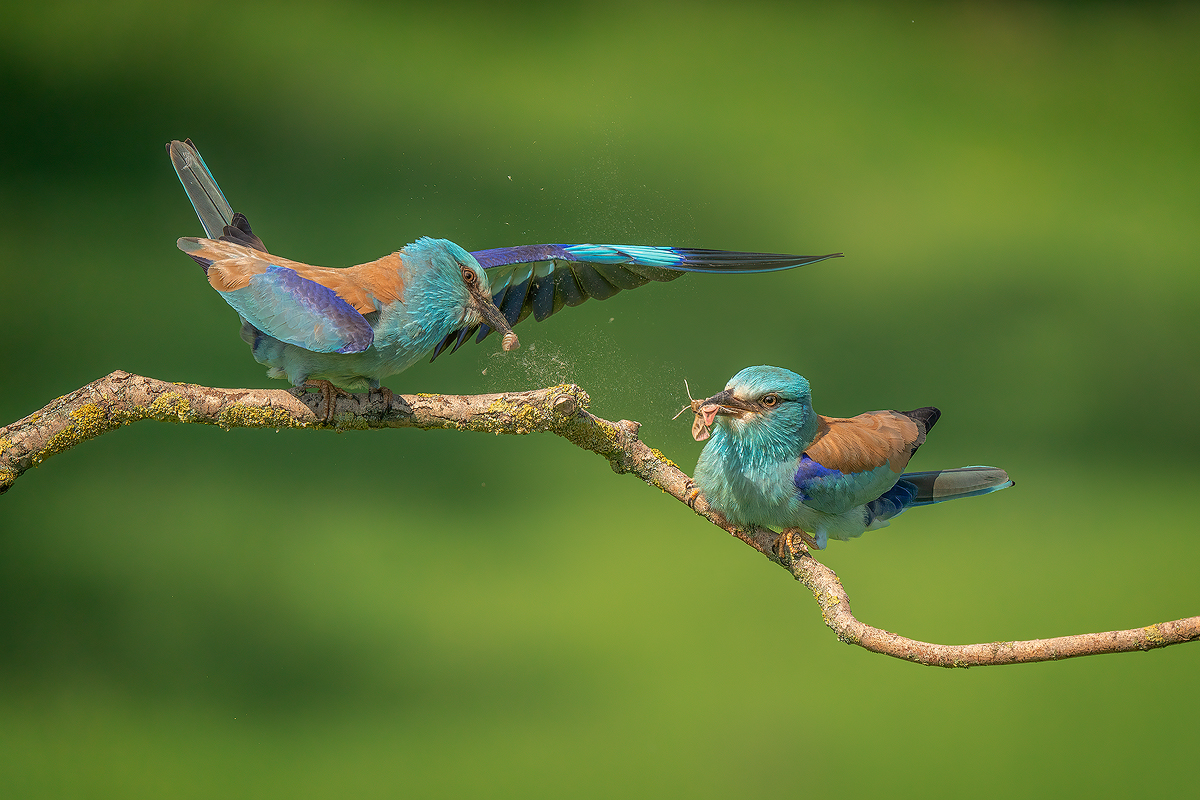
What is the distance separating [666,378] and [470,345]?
651 millimetres

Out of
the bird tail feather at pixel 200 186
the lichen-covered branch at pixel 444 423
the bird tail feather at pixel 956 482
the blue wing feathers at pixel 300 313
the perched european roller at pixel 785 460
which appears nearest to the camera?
the lichen-covered branch at pixel 444 423

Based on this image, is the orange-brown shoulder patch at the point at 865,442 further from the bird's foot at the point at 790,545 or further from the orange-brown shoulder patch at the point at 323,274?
the orange-brown shoulder patch at the point at 323,274

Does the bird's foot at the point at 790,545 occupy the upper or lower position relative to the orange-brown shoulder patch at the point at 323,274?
lower

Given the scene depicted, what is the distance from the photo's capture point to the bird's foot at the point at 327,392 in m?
1.27

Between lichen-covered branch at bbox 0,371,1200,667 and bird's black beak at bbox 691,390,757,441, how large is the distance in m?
0.11

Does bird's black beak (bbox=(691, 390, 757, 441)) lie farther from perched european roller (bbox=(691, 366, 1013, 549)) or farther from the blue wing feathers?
the blue wing feathers

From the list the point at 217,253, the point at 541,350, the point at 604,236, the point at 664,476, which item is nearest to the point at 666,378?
the point at 541,350

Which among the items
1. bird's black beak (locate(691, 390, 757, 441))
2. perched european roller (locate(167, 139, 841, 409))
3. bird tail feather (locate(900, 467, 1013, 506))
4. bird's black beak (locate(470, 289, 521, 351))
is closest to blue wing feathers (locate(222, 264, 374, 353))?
perched european roller (locate(167, 139, 841, 409))

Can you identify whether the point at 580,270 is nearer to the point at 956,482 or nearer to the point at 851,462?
the point at 851,462

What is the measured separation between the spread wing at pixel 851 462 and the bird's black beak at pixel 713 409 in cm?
14

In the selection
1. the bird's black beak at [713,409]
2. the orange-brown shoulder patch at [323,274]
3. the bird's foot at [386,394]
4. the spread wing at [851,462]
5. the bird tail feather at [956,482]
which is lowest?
the bird tail feather at [956,482]

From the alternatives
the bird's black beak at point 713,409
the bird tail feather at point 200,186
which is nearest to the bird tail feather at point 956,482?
the bird's black beak at point 713,409

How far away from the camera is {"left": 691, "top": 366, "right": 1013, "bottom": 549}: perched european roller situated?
1.31m

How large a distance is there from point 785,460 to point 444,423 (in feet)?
1.72
